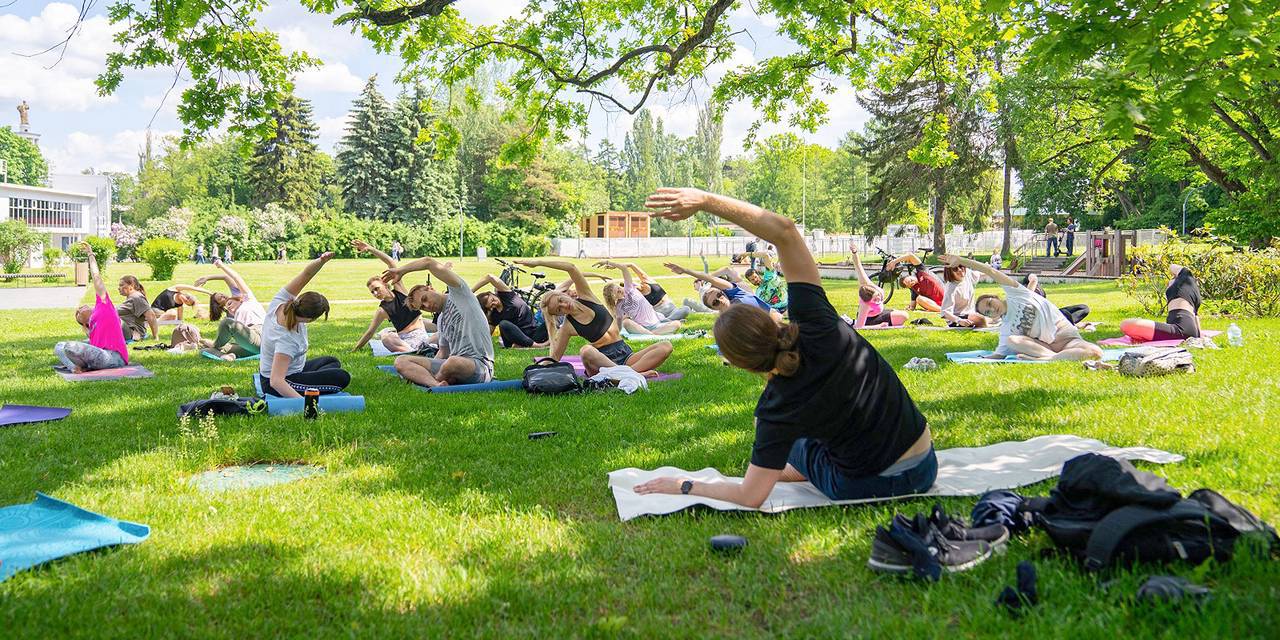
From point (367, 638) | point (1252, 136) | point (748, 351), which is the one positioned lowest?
point (367, 638)

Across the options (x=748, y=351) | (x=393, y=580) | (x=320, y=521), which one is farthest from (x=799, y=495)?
(x=320, y=521)

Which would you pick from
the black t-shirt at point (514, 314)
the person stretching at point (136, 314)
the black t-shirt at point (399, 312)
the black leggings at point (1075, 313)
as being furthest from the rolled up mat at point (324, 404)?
the black leggings at point (1075, 313)

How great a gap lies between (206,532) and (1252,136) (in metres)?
24.9

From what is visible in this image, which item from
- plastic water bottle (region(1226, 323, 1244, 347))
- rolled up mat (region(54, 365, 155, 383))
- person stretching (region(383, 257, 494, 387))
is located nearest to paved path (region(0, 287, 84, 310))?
rolled up mat (region(54, 365, 155, 383))

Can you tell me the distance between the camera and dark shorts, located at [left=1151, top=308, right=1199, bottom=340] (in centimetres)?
1029

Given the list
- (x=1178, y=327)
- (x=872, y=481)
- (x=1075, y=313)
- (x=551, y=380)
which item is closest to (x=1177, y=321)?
(x=1178, y=327)

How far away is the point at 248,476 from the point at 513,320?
7.10 meters

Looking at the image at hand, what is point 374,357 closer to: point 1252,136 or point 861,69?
point 861,69

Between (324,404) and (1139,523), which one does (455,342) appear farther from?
(1139,523)

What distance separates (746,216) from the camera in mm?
3748

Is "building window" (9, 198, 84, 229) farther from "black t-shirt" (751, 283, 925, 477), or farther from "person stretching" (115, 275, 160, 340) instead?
"black t-shirt" (751, 283, 925, 477)

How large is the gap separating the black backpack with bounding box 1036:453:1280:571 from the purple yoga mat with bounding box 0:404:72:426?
24.9ft

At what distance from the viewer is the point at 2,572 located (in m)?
3.62

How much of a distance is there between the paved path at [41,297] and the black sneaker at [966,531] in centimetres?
2189
